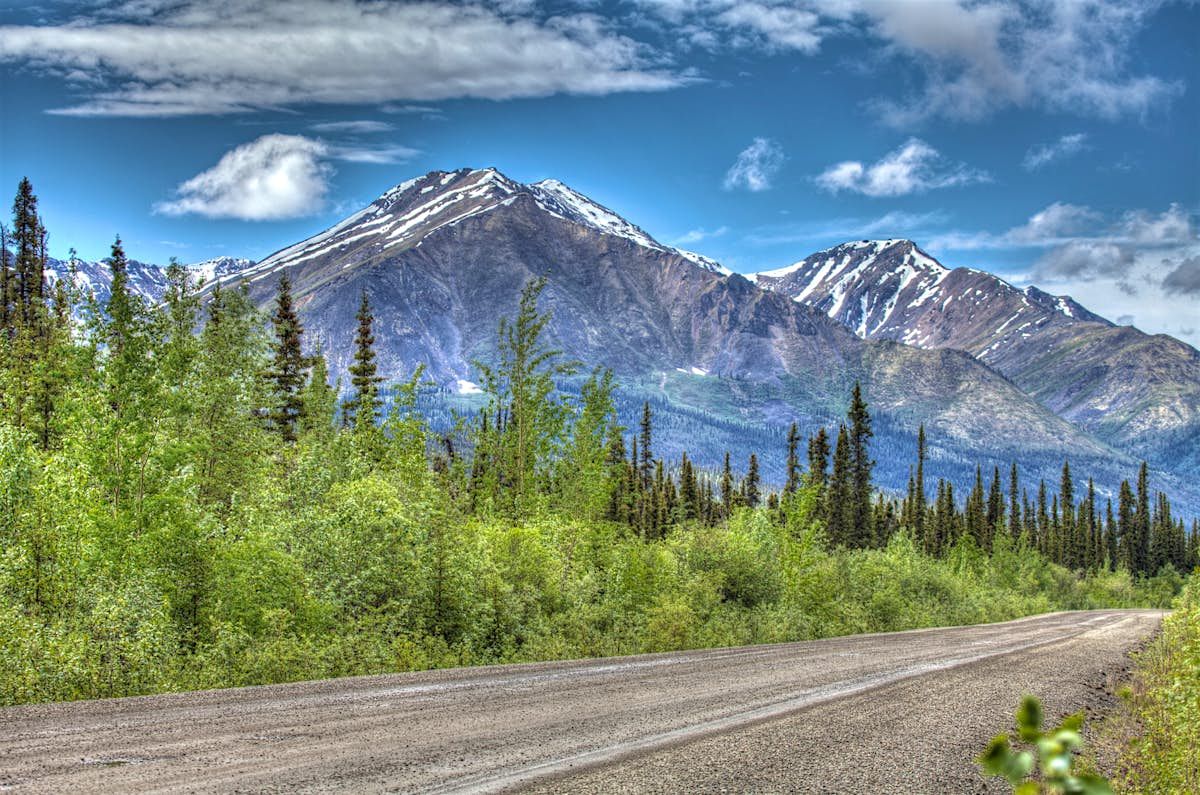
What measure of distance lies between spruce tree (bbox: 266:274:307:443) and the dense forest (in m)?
6.26

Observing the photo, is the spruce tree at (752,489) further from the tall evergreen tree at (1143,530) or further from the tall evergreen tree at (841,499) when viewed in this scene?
the tall evergreen tree at (1143,530)

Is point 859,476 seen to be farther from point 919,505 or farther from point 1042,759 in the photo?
point 1042,759

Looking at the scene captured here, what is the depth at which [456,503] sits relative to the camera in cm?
2116

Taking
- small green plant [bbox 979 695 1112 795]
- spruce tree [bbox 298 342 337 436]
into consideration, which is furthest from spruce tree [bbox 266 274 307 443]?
small green plant [bbox 979 695 1112 795]

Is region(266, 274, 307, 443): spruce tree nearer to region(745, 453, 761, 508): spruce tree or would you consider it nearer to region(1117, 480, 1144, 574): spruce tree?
region(745, 453, 761, 508): spruce tree

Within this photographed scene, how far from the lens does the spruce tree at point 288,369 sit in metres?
43.2

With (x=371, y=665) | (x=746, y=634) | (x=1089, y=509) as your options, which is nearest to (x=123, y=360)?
(x=371, y=665)

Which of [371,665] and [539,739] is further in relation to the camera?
[371,665]

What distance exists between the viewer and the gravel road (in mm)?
6941

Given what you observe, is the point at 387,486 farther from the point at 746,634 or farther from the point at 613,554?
the point at 746,634

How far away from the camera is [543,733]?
8734 mm

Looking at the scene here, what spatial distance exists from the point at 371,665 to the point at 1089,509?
15928 centimetres

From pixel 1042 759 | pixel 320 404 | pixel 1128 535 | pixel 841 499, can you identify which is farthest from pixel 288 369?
pixel 1128 535

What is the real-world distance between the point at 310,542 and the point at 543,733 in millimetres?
9541
